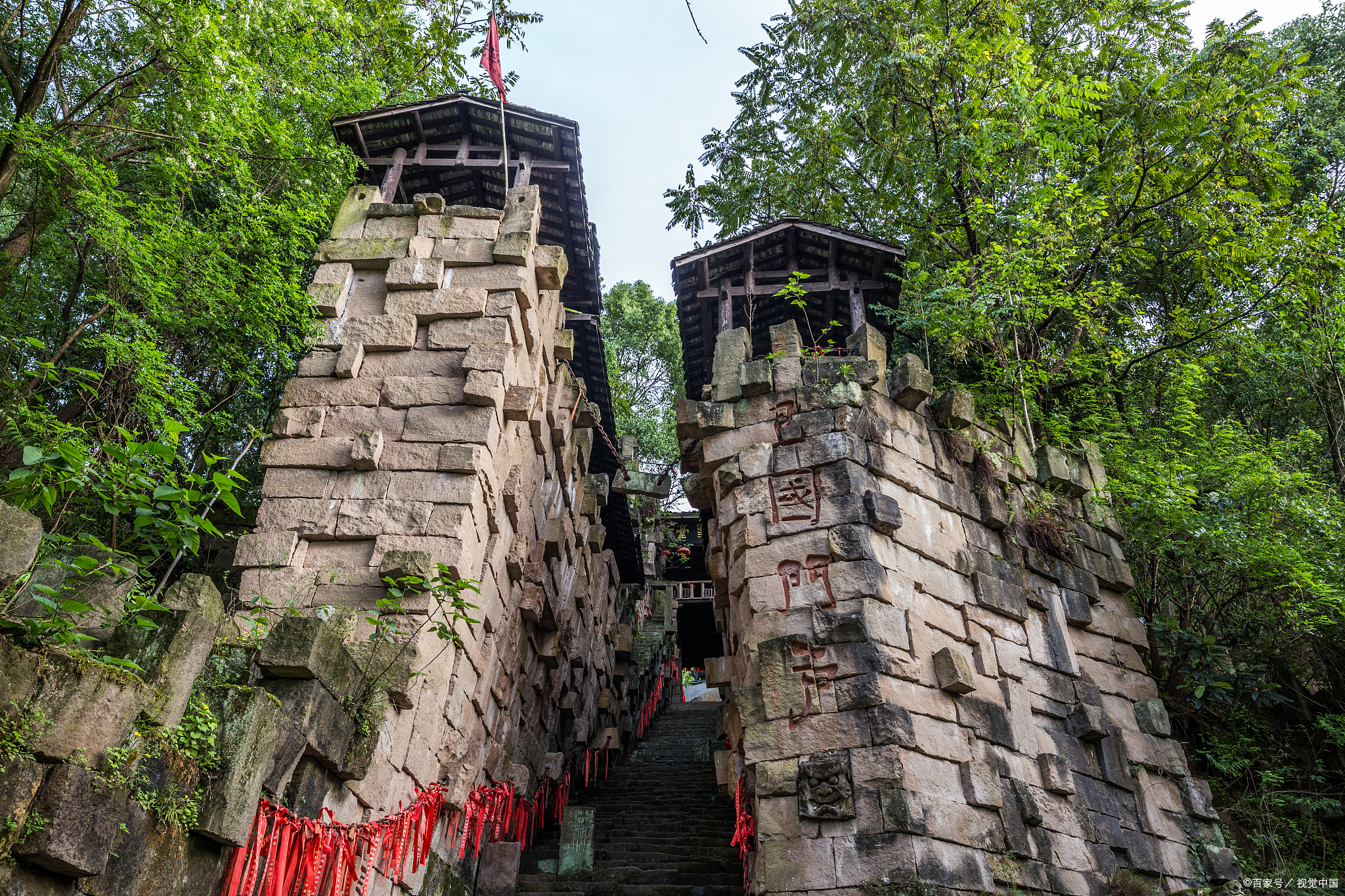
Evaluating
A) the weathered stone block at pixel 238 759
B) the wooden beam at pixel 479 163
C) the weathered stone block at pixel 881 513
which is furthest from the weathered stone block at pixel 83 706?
the wooden beam at pixel 479 163

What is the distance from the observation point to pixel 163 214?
29.2 feet

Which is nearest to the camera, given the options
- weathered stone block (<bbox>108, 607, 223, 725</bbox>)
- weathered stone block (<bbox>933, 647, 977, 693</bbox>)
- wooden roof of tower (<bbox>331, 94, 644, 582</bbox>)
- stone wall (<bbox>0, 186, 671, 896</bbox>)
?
stone wall (<bbox>0, 186, 671, 896</bbox>)

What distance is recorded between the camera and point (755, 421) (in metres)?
7.98

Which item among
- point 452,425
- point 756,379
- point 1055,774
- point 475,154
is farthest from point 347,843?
point 475,154

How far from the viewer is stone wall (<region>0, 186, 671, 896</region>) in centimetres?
320

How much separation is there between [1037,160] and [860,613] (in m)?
7.36

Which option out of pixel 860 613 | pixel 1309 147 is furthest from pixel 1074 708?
pixel 1309 147

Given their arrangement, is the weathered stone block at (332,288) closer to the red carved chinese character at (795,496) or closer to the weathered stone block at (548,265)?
the weathered stone block at (548,265)

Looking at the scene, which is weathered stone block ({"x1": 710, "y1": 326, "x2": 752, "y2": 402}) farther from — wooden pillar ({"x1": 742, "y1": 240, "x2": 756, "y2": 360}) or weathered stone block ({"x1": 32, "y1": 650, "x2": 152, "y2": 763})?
weathered stone block ({"x1": 32, "y1": 650, "x2": 152, "y2": 763})

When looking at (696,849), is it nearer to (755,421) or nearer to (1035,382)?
(755,421)

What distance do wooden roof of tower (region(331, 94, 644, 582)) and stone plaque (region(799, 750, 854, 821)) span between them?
759 centimetres

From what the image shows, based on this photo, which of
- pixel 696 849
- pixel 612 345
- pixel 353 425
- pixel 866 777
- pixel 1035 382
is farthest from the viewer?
pixel 612 345

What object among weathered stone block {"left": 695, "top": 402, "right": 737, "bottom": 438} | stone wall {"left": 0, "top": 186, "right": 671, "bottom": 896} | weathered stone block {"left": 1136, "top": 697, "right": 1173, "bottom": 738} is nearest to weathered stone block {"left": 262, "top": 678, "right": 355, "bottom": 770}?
stone wall {"left": 0, "top": 186, "right": 671, "bottom": 896}

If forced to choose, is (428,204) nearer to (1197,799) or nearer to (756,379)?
(756,379)
